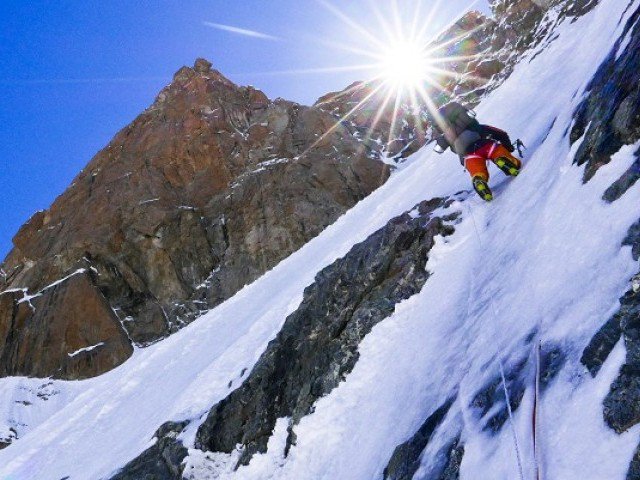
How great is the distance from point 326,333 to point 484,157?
5.01 m

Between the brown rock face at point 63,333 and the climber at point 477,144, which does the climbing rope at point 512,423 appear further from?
the brown rock face at point 63,333

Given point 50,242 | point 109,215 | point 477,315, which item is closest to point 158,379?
point 477,315

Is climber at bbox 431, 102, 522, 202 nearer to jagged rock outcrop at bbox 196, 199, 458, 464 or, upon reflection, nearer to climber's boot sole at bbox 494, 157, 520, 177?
climber's boot sole at bbox 494, 157, 520, 177

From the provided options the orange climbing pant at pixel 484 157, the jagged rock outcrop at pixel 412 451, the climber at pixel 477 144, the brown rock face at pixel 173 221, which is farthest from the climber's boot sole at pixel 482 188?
the brown rock face at pixel 173 221

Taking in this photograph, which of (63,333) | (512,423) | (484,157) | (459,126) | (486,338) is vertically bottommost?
(512,423)

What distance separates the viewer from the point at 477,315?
7.33 m

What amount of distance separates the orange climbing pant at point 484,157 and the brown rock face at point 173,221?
3455 cm

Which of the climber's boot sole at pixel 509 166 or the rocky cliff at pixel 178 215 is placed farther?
the rocky cliff at pixel 178 215

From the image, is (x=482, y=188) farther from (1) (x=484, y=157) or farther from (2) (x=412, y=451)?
(2) (x=412, y=451)

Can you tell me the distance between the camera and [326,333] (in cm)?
1193

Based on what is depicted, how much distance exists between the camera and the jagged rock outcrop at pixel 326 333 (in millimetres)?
10695

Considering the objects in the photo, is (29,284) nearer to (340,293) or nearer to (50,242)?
(50,242)

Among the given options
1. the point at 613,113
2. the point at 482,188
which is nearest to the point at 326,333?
the point at 482,188

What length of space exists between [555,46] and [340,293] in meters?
15.5
